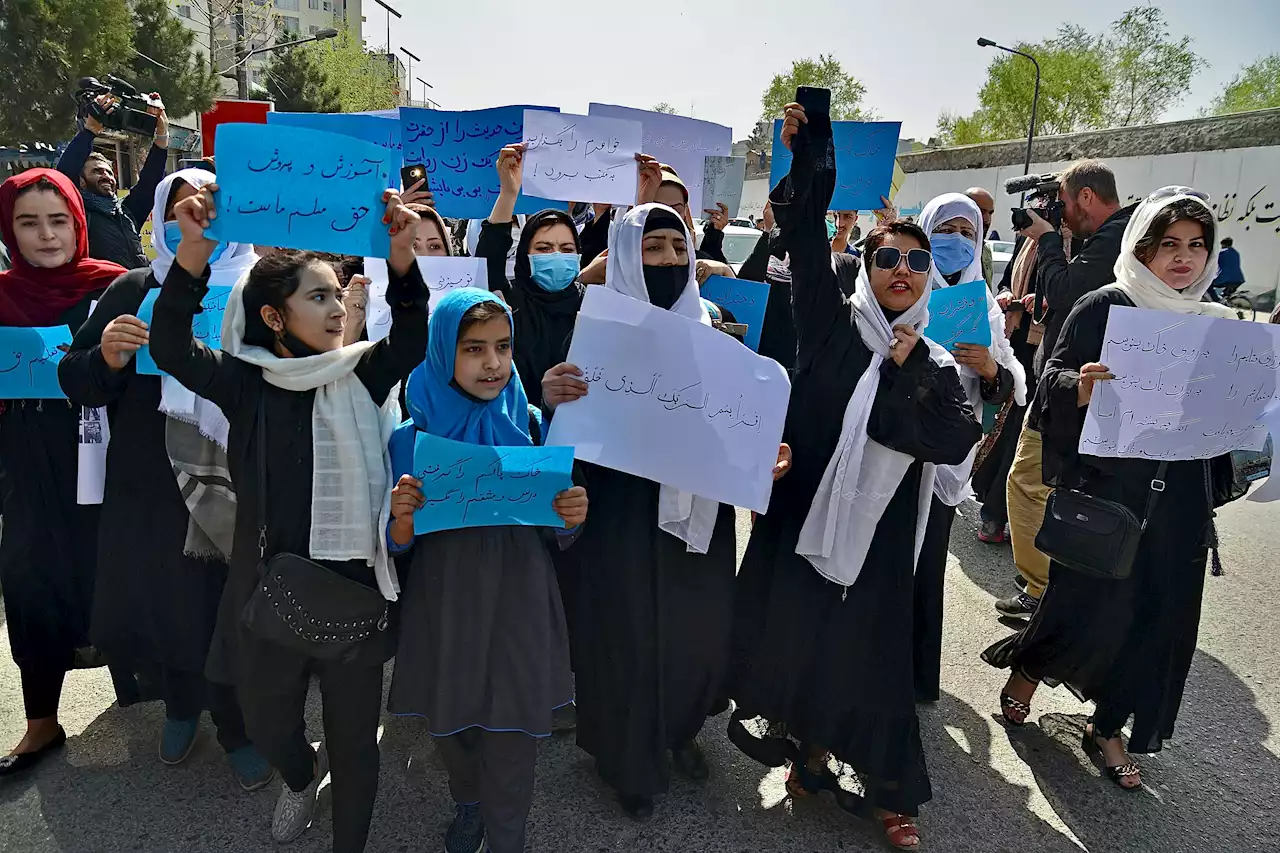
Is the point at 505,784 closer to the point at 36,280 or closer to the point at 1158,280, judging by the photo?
the point at 36,280

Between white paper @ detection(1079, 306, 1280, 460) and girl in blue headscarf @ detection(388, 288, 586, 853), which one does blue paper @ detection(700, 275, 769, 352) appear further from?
girl in blue headscarf @ detection(388, 288, 586, 853)

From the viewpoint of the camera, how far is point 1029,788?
2799 mm

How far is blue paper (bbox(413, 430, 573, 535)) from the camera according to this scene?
1.98 m

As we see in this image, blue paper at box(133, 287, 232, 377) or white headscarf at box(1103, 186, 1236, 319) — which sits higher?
white headscarf at box(1103, 186, 1236, 319)

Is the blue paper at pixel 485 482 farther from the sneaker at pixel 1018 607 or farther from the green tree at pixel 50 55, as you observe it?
the green tree at pixel 50 55

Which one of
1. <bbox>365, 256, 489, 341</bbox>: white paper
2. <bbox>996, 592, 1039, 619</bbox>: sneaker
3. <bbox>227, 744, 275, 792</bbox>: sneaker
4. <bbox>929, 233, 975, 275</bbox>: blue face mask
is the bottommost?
<bbox>227, 744, 275, 792</bbox>: sneaker

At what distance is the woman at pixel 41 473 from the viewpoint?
2.65 m

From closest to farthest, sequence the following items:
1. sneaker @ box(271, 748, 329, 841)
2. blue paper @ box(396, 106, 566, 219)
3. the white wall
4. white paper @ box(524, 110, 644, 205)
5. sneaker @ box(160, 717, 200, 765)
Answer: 1. sneaker @ box(271, 748, 329, 841)
2. sneaker @ box(160, 717, 200, 765)
3. white paper @ box(524, 110, 644, 205)
4. blue paper @ box(396, 106, 566, 219)
5. the white wall

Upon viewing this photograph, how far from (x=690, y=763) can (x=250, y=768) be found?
1392mm

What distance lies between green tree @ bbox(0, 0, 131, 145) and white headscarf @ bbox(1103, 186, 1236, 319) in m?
23.3

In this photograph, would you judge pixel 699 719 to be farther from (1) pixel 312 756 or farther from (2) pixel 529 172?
(2) pixel 529 172

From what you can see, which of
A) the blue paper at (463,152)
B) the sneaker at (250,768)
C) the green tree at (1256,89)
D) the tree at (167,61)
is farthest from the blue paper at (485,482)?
the green tree at (1256,89)

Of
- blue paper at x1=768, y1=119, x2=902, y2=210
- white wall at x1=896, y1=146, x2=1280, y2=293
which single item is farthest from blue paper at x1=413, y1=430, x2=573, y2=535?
white wall at x1=896, y1=146, x2=1280, y2=293

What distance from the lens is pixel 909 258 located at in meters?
2.36
